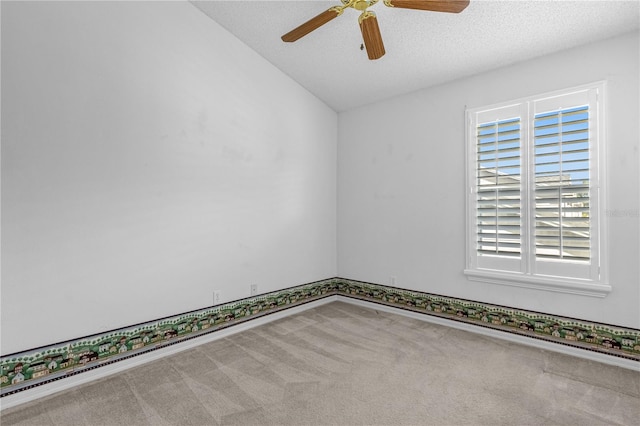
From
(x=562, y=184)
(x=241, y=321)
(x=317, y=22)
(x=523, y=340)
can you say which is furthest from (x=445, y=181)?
(x=241, y=321)

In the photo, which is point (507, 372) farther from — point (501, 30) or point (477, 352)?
point (501, 30)

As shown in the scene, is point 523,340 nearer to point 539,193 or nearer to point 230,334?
point 539,193

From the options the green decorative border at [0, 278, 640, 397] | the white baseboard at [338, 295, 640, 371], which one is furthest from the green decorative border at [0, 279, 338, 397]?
the white baseboard at [338, 295, 640, 371]

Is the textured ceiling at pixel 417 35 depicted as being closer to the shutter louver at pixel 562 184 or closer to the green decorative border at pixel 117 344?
the shutter louver at pixel 562 184

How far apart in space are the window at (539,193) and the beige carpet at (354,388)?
28.4 inches

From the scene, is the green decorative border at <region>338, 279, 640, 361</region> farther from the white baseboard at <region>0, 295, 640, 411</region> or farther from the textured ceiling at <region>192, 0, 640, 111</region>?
the textured ceiling at <region>192, 0, 640, 111</region>

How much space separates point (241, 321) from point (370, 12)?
2.96 metres

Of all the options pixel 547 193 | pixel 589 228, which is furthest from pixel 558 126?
pixel 589 228

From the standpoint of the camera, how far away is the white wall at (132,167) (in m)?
2.09

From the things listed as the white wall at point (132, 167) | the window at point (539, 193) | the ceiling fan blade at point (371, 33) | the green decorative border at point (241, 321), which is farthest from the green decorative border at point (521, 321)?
the ceiling fan blade at point (371, 33)

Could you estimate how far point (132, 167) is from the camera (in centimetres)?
256

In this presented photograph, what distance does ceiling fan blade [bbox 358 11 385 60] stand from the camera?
6.58ft

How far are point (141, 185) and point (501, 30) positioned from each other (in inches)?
128

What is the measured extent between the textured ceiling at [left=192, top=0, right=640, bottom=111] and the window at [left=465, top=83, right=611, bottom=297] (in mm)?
468
